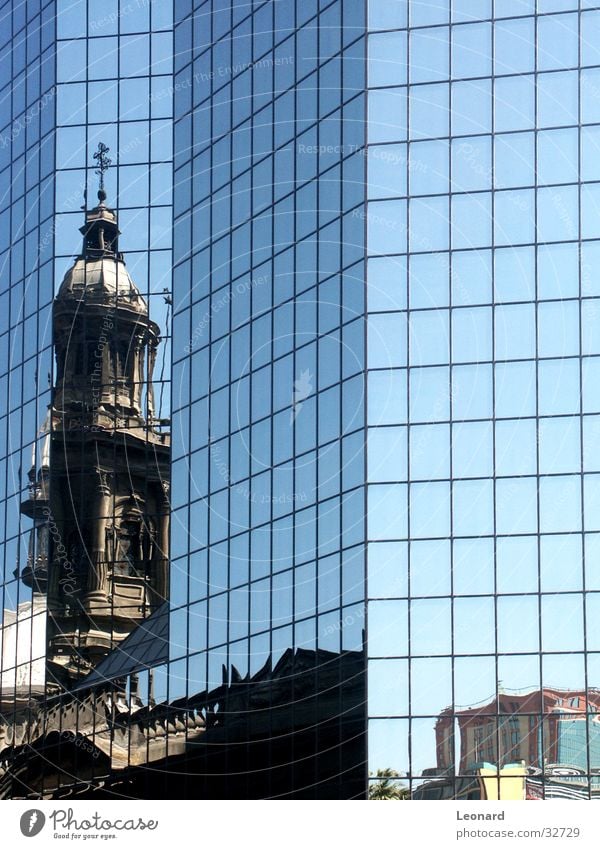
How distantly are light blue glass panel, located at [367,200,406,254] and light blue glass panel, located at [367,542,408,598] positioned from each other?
11668 millimetres

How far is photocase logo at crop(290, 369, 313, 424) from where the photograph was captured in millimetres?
79562

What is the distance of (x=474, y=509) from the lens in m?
74.4

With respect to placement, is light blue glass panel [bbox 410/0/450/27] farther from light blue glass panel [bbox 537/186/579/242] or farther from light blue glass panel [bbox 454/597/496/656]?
light blue glass panel [bbox 454/597/496/656]

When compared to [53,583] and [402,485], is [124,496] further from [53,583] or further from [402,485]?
[402,485]

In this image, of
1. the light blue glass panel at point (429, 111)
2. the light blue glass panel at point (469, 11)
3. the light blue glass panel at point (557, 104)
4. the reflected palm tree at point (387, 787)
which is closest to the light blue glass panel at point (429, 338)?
the light blue glass panel at point (429, 111)

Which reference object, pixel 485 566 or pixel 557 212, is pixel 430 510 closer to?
pixel 485 566

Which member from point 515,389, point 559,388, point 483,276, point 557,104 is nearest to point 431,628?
point 515,389

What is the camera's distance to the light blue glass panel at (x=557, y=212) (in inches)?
2997

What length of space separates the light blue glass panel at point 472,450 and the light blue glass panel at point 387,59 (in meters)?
14.3

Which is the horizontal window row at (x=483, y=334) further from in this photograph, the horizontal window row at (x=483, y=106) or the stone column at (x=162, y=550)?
the stone column at (x=162, y=550)

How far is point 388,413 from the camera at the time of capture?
76188 mm

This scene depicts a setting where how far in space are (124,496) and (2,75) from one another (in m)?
24.1
